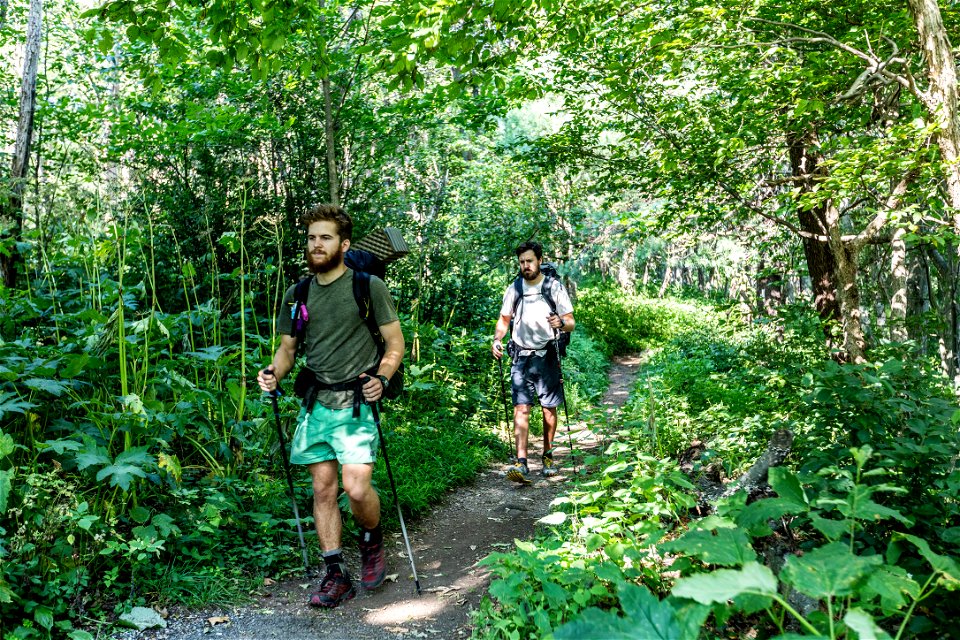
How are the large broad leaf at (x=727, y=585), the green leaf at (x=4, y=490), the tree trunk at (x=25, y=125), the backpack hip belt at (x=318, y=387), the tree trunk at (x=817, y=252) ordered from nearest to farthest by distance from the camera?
the large broad leaf at (x=727, y=585)
the green leaf at (x=4, y=490)
the backpack hip belt at (x=318, y=387)
the tree trunk at (x=25, y=125)
the tree trunk at (x=817, y=252)

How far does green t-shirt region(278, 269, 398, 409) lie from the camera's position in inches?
166

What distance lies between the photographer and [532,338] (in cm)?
702

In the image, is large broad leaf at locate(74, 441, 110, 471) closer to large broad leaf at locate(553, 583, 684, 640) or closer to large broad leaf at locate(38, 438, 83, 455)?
large broad leaf at locate(38, 438, 83, 455)

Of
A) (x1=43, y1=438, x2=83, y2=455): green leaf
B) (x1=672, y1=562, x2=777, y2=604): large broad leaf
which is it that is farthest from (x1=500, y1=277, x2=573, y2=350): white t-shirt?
(x1=672, y1=562, x2=777, y2=604): large broad leaf

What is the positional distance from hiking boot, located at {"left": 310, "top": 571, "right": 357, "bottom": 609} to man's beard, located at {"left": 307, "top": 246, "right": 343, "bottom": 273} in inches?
76.5

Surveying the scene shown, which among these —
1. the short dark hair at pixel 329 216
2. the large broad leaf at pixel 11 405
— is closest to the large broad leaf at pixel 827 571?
the short dark hair at pixel 329 216

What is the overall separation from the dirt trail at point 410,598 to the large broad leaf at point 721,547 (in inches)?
79.1

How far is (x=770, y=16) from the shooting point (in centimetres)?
657

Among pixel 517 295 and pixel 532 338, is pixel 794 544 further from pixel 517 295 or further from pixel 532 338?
pixel 517 295

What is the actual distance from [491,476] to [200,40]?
6.61 meters

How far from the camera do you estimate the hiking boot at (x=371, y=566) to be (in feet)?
14.3

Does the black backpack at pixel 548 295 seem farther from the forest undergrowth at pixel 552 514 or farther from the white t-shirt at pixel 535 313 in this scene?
the forest undergrowth at pixel 552 514

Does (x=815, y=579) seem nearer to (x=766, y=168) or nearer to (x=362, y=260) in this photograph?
(x=362, y=260)

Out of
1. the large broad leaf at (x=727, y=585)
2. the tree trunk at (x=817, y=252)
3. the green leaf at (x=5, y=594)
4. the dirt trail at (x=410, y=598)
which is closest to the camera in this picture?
the large broad leaf at (x=727, y=585)
